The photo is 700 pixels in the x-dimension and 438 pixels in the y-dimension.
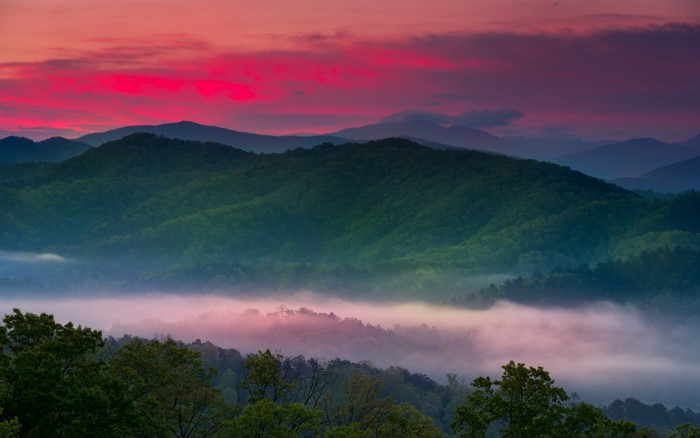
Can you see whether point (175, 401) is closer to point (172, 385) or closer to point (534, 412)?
point (172, 385)

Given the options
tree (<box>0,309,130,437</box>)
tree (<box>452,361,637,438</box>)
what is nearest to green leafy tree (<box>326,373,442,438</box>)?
tree (<box>452,361,637,438</box>)

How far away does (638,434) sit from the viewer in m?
45.7

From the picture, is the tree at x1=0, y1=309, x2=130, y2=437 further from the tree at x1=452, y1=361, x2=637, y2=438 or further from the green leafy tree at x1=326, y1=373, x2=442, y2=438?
the tree at x1=452, y1=361, x2=637, y2=438

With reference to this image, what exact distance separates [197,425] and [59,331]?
11279mm

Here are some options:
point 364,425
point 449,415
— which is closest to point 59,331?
point 364,425

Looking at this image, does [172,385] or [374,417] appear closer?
[172,385]

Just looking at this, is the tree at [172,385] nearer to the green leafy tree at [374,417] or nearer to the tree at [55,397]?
the tree at [55,397]

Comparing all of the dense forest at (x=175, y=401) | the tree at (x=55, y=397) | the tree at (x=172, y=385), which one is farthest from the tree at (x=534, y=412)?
the tree at (x=55, y=397)

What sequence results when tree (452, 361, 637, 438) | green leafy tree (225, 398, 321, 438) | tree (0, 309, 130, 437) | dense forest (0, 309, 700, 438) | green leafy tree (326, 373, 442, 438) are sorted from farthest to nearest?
green leafy tree (326, 373, 442, 438)
tree (452, 361, 637, 438)
green leafy tree (225, 398, 321, 438)
dense forest (0, 309, 700, 438)
tree (0, 309, 130, 437)

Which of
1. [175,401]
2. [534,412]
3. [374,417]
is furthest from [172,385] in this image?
[534,412]

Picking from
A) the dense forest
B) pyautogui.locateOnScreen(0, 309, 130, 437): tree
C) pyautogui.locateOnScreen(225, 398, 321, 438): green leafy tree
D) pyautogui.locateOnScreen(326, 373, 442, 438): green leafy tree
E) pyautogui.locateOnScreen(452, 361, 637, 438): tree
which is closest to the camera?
pyautogui.locateOnScreen(0, 309, 130, 437): tree

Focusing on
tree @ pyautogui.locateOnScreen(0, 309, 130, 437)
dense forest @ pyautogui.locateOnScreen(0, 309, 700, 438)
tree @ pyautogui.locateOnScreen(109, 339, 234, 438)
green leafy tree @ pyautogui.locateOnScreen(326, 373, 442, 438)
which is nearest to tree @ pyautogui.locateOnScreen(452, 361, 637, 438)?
dense forest @ pyautogui.locateOnScreen(0, 309, 700, 438)

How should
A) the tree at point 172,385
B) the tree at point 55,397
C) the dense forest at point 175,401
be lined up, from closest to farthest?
the tree at point 55,397 → the dense forest at point 175,401 → the tree at point 172,385

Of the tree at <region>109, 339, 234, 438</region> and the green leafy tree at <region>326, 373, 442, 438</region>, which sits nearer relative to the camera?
the green leafy tree at <region>326, 373, 442, 438</region>
